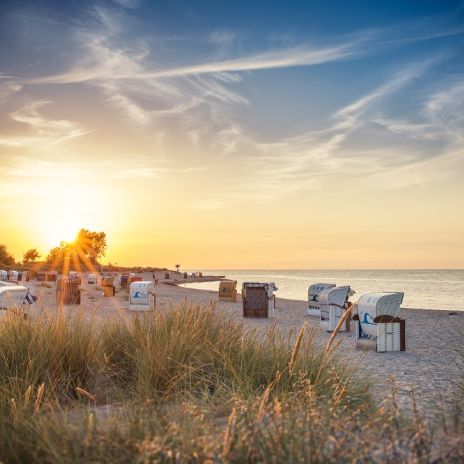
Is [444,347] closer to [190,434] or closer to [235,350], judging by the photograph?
[235,350]

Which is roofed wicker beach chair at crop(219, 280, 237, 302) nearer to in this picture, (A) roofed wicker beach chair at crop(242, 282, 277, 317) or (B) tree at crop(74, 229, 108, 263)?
(A) roofed wicker beach chair at crop(242, 282, 277, 317)

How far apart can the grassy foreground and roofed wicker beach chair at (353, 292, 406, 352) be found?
5038 mm

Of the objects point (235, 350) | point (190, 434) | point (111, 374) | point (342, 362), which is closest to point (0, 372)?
point (111, 374)

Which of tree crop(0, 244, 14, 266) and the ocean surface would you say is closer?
the ocean surface

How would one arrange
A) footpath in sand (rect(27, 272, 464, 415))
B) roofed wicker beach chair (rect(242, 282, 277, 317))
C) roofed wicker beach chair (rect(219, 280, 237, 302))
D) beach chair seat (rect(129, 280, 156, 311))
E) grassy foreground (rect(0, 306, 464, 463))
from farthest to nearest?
roofed wicker beach chair (rect(219, 280, 237, 302))
beach chair seat (rect(129, 280, 156, 311))
roofed wicker beach chair (rect(242, 282, 277, 317))
footpath in sand (rect(27, 272, 464, 415))
grassy foreground (rect(0, 306, 464, 463))

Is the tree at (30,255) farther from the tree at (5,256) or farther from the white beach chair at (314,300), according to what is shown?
the white beach chair at (314,300)

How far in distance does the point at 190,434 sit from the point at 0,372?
316 cm

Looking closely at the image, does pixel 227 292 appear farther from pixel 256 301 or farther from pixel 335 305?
pixel 335 305

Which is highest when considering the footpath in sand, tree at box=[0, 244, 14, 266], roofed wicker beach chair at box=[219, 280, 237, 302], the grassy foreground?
tree at box=[0, 244, 14, 266]

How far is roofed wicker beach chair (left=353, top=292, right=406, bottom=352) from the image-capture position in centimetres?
1126

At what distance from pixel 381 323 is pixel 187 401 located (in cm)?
723

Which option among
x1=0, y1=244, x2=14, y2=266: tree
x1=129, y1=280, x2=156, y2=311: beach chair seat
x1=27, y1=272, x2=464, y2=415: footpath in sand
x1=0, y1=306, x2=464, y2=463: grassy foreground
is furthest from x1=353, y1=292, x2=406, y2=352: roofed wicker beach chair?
x1=0, y1=244, x2=14, y2=266: tree

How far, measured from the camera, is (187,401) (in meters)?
4.82

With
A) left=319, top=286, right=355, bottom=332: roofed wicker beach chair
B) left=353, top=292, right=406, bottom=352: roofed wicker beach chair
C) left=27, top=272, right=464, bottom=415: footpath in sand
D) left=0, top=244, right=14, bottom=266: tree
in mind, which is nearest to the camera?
left=27, top=272, right=464, bottom=415: footpath in sand
